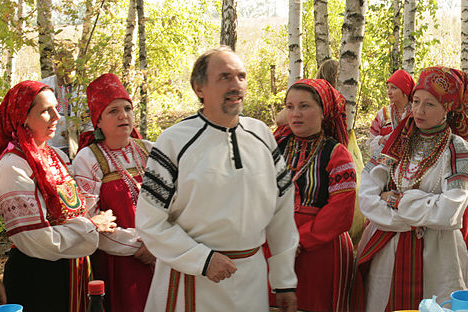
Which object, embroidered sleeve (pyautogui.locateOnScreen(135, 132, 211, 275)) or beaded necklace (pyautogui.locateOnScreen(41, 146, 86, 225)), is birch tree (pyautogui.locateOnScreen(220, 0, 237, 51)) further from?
embroidered sleeve (pyautogui.locateOnScreen(135, 132, 211, 275))

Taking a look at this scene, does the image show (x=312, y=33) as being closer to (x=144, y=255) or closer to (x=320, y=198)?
(x=320, y=198)

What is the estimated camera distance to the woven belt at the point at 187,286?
2.39 m

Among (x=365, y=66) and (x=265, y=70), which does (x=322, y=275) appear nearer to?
(x=365, y=66)

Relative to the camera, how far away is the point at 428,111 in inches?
125

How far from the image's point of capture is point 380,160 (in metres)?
3.37

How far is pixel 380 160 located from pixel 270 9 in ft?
242

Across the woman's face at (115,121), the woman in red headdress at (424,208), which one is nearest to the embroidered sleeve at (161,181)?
the woman's face at (115,121)

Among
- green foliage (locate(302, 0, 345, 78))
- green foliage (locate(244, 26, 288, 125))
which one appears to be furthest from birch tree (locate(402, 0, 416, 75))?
green foliage (locate(244, 26, 288, 125))

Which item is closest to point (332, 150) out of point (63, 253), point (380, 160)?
point (380, 160)

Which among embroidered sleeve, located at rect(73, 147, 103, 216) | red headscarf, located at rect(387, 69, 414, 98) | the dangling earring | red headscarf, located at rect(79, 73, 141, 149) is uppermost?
red headscarf, located at rect(387, 69, 414, 98)

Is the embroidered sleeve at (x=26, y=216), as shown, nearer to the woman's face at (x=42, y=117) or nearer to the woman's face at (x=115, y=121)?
the woman's face at (x=42, y=117)

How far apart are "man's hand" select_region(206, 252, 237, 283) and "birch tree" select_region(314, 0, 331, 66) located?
5954mm

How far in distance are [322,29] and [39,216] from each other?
6083mm

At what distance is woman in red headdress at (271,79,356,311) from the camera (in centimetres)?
309
